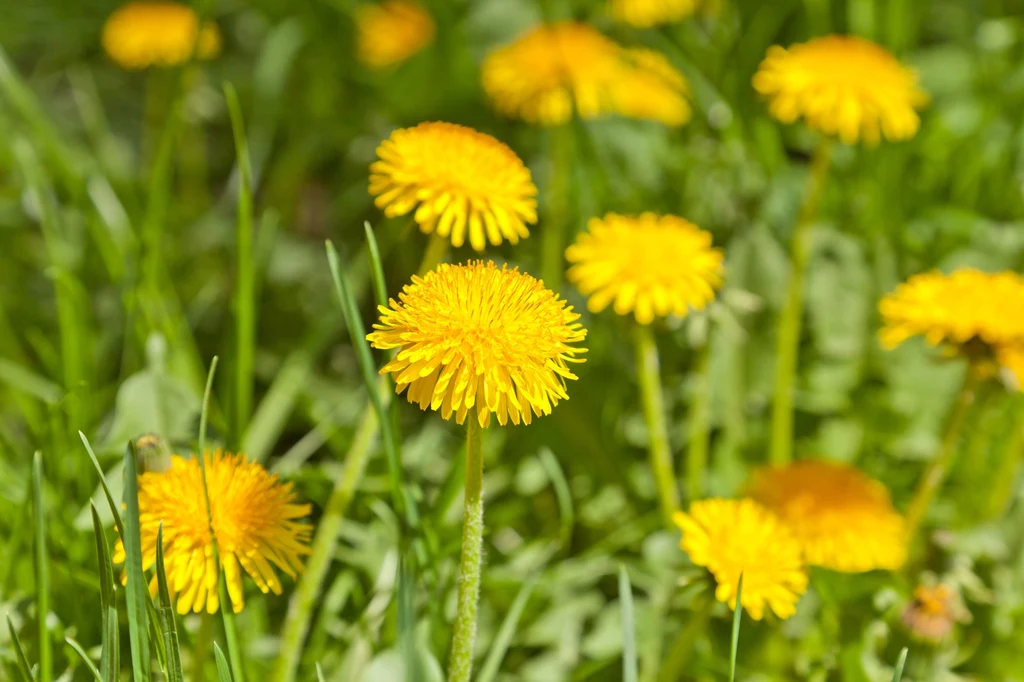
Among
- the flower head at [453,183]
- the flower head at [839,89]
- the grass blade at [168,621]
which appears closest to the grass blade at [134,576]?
the grass blade at [168,621]

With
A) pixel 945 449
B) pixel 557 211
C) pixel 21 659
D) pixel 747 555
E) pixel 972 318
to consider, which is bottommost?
pixel 21 659

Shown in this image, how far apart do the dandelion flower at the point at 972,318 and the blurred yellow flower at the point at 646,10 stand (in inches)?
36.7

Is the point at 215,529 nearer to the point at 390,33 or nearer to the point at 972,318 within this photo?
the point at 972,318

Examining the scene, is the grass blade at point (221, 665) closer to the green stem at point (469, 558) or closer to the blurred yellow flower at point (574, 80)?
the green stem at point (469, 558)

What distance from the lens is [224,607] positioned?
0.80 metres

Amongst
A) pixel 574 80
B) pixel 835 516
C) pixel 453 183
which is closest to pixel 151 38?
pixel 574 80

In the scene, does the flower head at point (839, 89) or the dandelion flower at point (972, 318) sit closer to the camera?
the dandelion flower at point (972, 318)

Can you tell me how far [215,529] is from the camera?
2.69 ft

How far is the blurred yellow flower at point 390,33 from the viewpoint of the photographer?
6.56 ft

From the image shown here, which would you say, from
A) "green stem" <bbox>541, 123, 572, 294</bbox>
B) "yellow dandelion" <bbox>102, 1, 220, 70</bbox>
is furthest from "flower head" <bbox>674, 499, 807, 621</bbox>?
"yellow dandelion" <bbox>102, 1, 220, 70</bbox>

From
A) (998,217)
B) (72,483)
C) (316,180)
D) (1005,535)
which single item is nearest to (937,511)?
(1005,535)

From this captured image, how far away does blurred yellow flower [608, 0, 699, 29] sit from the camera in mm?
1854

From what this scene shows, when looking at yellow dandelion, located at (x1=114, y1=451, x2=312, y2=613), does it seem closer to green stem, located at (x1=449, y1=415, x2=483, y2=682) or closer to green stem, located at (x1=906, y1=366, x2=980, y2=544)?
green stem, located at (x1=449, y1=415, x2=483, y2=682)

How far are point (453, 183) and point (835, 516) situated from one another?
0.62m
